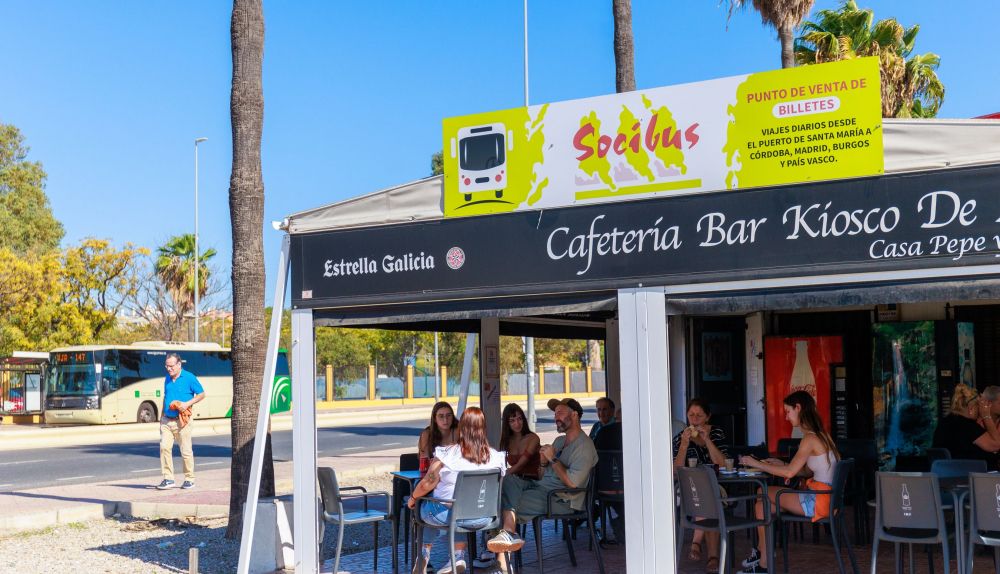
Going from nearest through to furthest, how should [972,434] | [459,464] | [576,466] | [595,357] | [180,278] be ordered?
1. [459,464]
2. [576,466]
3. [972,434]
4. [180,278]
5. [595,357]

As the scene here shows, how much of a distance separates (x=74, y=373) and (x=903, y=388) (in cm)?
2734

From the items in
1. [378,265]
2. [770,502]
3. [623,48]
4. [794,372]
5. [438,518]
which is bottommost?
[438,518]

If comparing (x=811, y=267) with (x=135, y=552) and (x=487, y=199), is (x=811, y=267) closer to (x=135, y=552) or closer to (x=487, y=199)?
(x=487, y=199)

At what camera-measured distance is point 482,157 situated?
7.66m

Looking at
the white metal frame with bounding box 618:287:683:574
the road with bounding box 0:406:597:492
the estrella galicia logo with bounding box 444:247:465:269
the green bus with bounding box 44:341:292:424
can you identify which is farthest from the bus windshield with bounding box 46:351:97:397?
the white metal frame with bounding box 618:287:683:574

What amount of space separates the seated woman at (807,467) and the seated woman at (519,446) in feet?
6.54

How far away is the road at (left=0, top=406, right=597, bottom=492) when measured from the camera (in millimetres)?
18281

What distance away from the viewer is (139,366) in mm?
33750

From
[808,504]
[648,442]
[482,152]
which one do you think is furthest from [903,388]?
[482,152]

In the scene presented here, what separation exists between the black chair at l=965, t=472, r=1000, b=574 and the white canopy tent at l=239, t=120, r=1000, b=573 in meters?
1.32

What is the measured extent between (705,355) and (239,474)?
601 centimetres

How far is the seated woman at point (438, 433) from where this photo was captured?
28.3 ft

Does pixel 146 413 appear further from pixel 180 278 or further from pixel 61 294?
pixel 180 278

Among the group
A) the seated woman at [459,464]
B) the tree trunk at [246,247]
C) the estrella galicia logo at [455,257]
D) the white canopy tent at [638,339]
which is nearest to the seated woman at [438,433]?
the seated woman at [459,464]
